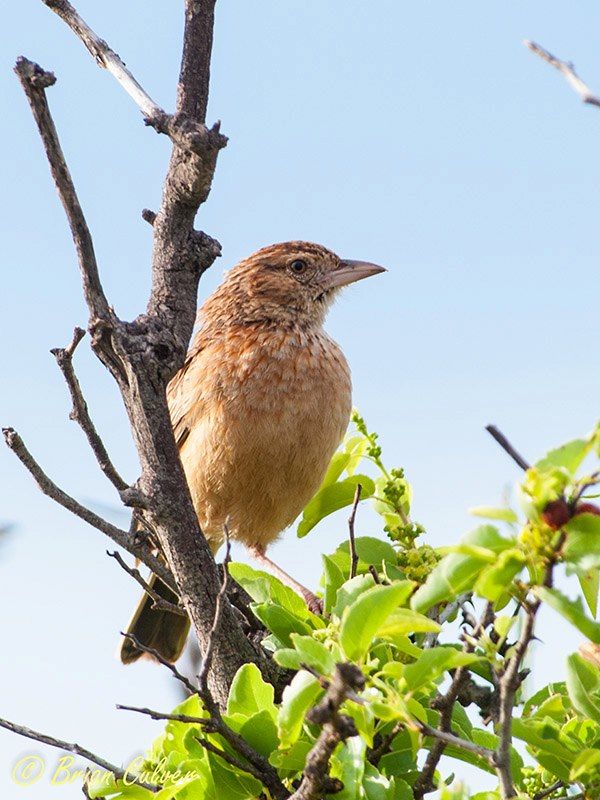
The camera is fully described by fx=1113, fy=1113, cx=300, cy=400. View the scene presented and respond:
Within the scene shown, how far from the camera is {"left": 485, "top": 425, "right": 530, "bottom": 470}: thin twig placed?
179 cm

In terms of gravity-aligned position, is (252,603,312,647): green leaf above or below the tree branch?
below

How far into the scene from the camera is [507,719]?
2.00 meters

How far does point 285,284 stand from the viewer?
21.8 ft

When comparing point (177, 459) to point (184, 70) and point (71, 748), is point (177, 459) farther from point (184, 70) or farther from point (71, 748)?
point (184, 70)

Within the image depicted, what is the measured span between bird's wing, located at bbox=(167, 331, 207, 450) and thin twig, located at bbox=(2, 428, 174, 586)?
84.5 inches

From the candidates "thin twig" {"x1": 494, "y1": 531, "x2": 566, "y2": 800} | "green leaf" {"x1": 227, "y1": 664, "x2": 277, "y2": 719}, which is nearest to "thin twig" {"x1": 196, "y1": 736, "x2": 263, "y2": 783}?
"green leaf" {"x1": 227, "y1": 664, "x2": 277, "y2": 719}

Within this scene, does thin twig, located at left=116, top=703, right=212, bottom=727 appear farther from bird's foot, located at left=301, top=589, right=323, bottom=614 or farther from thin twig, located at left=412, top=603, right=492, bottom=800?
bird's foot, located at left=301, top=589, right=323, bottom=614

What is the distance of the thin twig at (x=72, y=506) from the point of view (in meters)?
3.35

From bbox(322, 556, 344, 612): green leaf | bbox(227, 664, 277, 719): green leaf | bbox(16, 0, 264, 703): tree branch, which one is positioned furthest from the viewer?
bbox(16, 0, 264, 703): tree branch

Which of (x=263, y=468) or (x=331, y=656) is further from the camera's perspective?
(x=263, y=468)

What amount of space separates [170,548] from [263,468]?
2.23 m

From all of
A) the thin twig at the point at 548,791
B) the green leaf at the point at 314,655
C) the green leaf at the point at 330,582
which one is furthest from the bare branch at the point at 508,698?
the green leaf at the point at 330,582

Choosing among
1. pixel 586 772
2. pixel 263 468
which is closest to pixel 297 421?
pixel 263 468

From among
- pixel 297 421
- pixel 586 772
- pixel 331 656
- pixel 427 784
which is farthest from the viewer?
pixel 297 421
